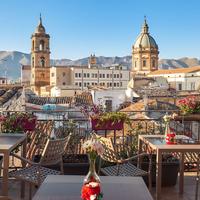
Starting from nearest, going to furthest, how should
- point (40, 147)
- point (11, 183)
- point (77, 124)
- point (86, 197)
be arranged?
point (86, 197), point (11, 183), point (40, 147), point (77, 124)

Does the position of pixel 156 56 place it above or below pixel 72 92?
above

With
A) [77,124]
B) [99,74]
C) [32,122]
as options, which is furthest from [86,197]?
[99,74]

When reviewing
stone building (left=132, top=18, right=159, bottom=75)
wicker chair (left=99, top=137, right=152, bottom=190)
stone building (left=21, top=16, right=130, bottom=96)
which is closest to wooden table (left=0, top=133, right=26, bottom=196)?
wicker chair (left=99, top=137, right=152, bottom=190)

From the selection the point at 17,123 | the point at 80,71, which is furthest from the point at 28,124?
the point at 80,71

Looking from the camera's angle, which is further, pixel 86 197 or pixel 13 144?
pixel 13 144

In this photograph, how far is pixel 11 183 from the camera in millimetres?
5730

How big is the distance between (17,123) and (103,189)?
9.65 feet

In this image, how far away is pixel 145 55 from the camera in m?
102

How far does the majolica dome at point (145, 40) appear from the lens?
339 feet

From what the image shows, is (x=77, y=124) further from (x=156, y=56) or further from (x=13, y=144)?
(x=156, y=56)

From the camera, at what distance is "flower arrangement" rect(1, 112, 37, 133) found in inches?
223

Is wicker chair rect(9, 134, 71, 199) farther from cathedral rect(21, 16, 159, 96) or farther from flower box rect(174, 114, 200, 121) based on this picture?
cathedral rect(21, 16, 159, 96)

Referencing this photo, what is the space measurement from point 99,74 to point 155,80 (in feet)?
67.0

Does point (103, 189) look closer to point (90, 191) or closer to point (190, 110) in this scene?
point (90, 191)
